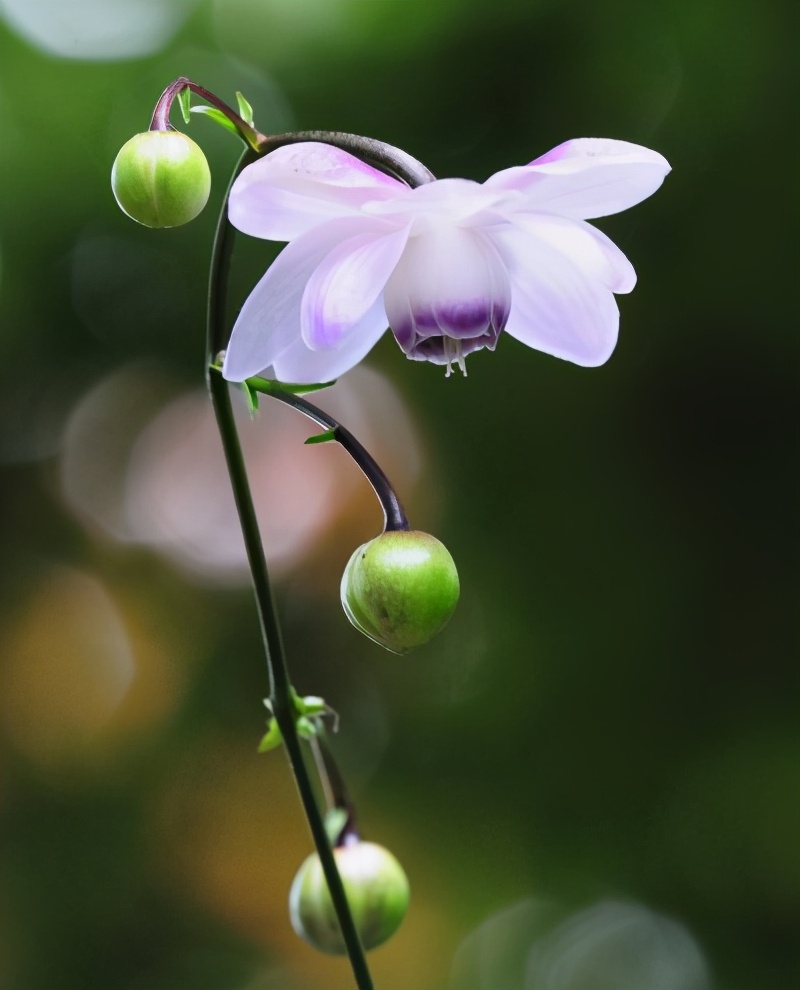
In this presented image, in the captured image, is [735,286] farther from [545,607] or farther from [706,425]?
[545,607]

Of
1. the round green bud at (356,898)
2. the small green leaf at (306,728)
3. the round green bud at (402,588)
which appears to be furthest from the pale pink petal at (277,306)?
the round green bud at (356,898)

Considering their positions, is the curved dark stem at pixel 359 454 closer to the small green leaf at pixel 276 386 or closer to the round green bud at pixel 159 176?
the small green leaf at pixel 276 386

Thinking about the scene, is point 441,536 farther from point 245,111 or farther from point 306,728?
point 245,111

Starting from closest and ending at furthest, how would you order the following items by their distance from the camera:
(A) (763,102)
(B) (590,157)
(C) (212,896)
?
(B) (590,157)
(A) (763,102)
(C) (212,896)

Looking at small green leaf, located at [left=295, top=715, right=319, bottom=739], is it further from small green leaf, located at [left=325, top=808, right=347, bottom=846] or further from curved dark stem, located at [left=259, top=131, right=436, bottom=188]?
curved dark stem, located at [left=259, top=131, right=436, bottom=188]

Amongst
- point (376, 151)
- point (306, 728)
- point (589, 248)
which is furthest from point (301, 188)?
point (306, 728)

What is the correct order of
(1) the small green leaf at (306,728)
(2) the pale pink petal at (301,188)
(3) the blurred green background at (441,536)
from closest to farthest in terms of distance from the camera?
(2) the pale pink petal at (301,188) < (1) the small green leaf at (306,728) < (3) the blurred green background at (441,536)

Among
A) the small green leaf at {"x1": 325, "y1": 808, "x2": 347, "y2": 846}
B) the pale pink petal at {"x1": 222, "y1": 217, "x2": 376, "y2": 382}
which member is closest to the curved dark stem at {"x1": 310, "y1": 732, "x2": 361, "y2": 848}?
the small green leaf at {"x1": 325, "y1": 808, "x2": 347, "y2": 846}

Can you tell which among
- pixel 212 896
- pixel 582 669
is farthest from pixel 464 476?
pixel 212 896
